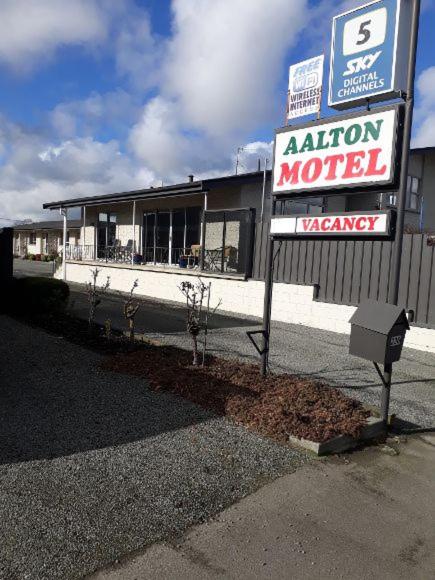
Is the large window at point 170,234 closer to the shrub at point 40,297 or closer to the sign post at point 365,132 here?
the shrub at point 40,297

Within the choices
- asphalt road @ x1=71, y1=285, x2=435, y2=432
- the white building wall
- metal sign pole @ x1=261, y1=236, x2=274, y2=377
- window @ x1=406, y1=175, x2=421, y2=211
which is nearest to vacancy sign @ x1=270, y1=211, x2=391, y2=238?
metal sign pole @ x1=261, y1=236, x2=274, y2=377

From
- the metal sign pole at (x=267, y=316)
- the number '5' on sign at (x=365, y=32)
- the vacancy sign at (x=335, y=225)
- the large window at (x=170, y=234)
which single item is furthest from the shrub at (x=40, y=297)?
the large window at (x=170, y=234)

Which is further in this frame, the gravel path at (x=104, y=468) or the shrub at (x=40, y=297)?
the shrub at (x=40, y=297)

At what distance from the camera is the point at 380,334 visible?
186 inches

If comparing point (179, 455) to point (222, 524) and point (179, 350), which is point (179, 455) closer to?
point (222, 524)

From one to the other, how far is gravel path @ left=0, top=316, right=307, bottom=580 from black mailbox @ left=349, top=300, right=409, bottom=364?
1371mm

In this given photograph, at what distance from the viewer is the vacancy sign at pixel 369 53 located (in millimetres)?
4797

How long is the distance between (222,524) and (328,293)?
868 centimetres

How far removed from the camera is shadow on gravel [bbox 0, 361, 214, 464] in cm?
414

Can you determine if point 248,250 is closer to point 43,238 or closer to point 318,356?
point 318,356

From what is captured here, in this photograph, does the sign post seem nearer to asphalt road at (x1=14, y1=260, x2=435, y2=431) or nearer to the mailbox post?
the mailbox post

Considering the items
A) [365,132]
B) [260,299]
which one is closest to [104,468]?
[365,132]

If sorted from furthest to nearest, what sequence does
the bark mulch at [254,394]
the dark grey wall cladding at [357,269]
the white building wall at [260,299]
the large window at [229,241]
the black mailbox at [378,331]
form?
the large window at [229,241], the white building wall at [260,299], the dark grey wall cladding at [357,269], the black mailbox at [378,331], the bark mulch at [254,394]

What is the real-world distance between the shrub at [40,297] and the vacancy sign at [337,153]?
618 centimetres
